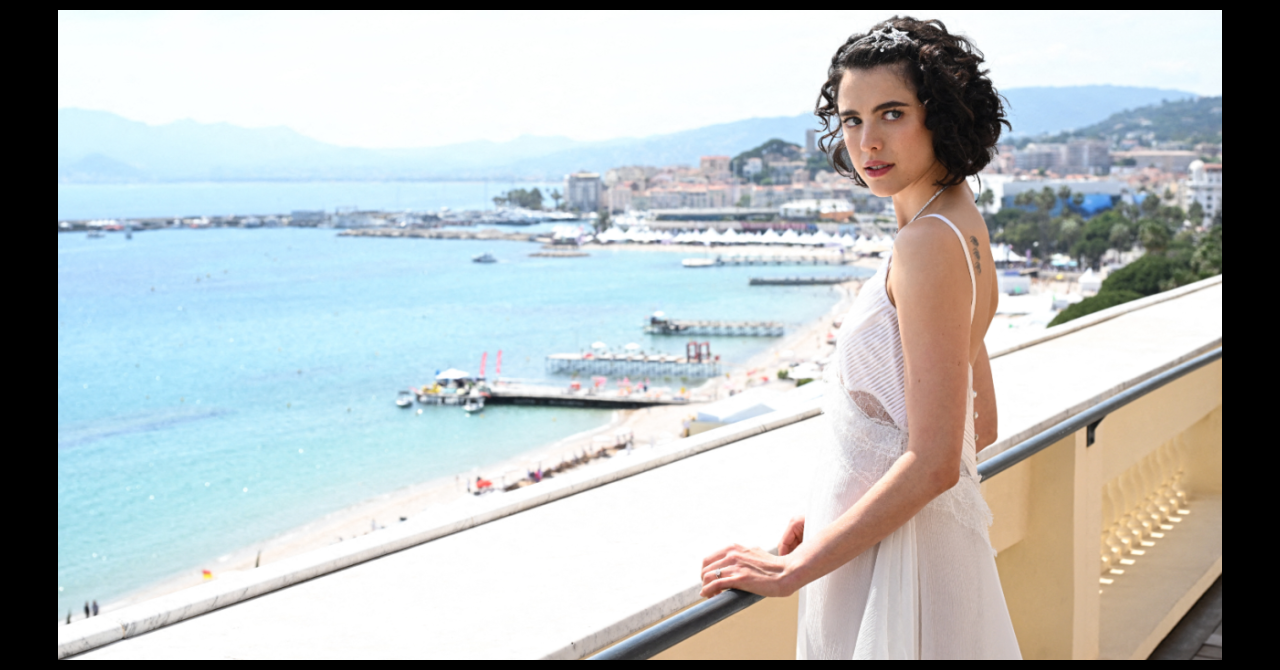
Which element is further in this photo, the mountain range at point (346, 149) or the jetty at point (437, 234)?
the mountain range at point (346, 149)

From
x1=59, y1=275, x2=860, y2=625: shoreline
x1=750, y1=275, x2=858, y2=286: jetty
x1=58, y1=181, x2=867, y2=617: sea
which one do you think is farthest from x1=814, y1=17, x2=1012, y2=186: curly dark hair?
x1=750, y1=275, x2=858, y2=286: jetty

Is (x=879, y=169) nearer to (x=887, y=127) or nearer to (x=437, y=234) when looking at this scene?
(x=887, y=127)

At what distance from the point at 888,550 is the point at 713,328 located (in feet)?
127

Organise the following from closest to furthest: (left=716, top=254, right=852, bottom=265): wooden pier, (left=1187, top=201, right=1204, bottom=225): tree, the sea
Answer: the sea, (left=1187, top=201, right=1204, bottom=225): tree, (left=716, top=254, right=852, bottom=265): wooden pier

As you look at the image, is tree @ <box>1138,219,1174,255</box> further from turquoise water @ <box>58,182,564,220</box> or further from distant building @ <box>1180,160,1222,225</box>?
turquoise water @ <box>58,182,564,220</box>

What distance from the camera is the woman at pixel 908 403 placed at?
0.71m

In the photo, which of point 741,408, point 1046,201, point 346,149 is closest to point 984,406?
point 741,408

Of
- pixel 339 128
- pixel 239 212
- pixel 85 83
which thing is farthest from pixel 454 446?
pixel 85 83

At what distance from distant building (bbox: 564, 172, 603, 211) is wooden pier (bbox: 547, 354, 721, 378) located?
69.2 meters

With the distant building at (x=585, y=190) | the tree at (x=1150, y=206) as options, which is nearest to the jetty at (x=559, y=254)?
the distant building at (x=585, y=190)

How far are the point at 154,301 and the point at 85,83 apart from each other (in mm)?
83098

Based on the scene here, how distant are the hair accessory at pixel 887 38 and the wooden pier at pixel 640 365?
30321 millimetres

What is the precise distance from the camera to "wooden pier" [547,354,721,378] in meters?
31.6

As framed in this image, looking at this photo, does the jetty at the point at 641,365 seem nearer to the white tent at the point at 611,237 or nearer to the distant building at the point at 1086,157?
the white tent at the point at 611,237
